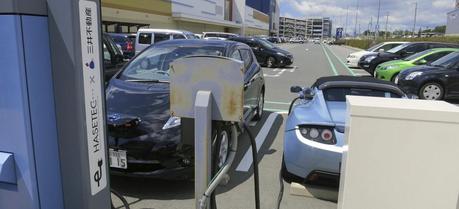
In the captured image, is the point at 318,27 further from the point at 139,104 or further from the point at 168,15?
the point at 139,104

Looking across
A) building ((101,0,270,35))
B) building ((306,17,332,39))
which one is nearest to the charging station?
building ((101,0,270,35))

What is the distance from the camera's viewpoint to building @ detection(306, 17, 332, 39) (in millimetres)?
177025

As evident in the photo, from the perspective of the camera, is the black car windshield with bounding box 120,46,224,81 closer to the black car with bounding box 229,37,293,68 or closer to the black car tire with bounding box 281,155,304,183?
the black car tire with bounding box 281,155,304,183

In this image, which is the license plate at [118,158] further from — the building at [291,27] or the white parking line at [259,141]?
the building at [291,27]

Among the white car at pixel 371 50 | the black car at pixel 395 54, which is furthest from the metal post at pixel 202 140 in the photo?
the white car at pixel 371 50

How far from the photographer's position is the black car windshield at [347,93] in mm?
4703

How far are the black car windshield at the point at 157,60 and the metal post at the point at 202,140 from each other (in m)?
3.40

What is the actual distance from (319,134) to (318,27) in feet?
598

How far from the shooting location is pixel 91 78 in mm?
1750

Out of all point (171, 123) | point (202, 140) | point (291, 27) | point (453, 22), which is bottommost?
point (171, 123)

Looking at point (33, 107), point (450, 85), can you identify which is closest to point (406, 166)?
point (33, 107)

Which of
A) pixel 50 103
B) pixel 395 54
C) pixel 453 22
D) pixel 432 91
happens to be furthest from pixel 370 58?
pixel 453 22

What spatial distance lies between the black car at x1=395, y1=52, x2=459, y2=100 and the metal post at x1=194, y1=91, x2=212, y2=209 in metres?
10.00

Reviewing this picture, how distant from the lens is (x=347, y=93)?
4.85 meters
